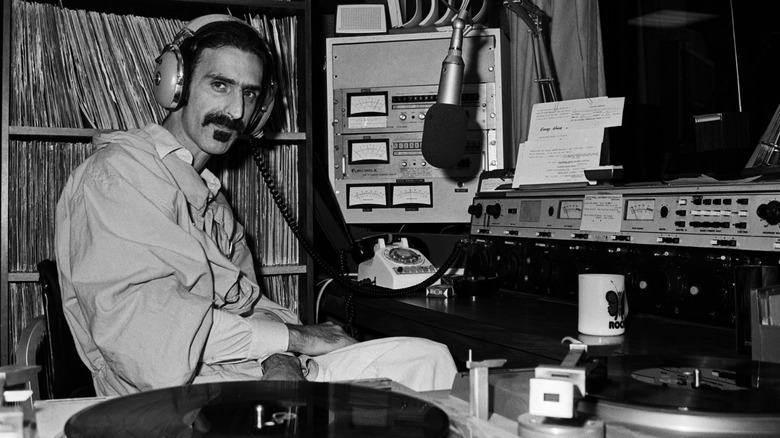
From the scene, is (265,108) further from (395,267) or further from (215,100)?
(395,267)

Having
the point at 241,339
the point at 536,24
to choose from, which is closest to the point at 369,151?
the point at 536,24

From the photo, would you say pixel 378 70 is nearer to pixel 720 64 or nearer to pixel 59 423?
pixel 720 64

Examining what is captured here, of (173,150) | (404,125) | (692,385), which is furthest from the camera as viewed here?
(404,125)

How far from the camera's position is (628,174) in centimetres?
172

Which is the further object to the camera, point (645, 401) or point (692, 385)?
point (692, 385)

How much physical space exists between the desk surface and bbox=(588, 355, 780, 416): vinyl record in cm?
24

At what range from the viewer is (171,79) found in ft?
6.05

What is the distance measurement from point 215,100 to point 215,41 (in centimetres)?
15

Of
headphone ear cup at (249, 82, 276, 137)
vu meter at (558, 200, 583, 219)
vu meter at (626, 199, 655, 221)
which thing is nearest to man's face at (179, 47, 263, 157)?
headphone ear cup at (249, 82, 276, 137)

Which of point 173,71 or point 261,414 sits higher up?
point 173,71

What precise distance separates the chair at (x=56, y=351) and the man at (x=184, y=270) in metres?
0.03

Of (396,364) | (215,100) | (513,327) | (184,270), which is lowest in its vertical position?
(396,364)

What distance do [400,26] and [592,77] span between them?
0.68 metres

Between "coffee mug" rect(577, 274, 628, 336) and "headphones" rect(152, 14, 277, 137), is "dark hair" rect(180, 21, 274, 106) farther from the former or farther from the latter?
"coffee mug" rect(577, 274, 628, 336)
